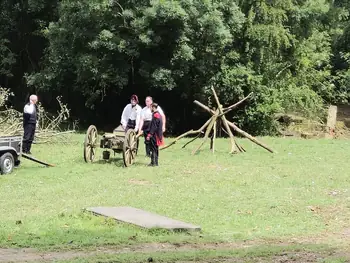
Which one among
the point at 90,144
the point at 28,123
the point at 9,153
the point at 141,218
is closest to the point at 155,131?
the point at 90,144

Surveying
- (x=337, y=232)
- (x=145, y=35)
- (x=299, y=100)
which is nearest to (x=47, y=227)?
(x=337, y=232)

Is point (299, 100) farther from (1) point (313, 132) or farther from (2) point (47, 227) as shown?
(2) point (47, 227)

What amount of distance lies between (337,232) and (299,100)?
19292mm

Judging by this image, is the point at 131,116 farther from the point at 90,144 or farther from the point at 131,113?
the point at 90,144

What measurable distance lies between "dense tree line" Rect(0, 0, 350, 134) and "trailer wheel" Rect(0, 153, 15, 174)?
10693 mm

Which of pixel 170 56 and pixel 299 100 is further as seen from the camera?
pixel 299 100

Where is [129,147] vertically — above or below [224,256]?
above

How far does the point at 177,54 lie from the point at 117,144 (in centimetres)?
1001

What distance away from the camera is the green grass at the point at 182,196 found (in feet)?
26.8

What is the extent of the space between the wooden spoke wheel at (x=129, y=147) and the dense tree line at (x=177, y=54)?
8.86 meters

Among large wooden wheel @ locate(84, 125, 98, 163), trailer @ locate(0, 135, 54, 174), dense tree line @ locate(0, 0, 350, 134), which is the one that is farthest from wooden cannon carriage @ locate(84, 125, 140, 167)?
dense tree line @ locate(0, 0, 350, 134)

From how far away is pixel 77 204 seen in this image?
34.0ft

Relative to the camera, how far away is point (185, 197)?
11219 millimetres

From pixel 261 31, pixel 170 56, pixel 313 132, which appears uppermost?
pixel 261 31
